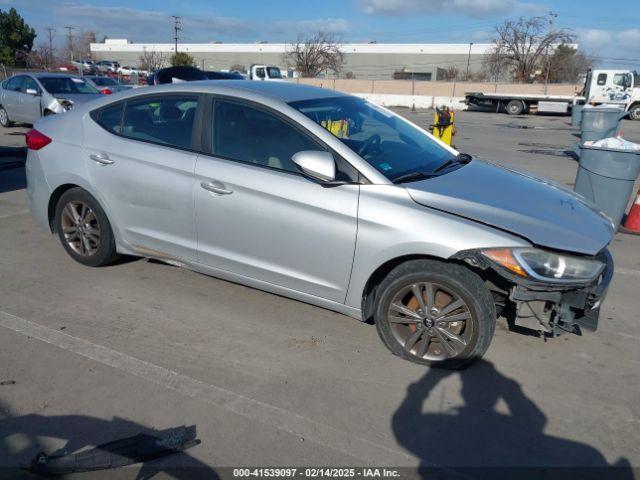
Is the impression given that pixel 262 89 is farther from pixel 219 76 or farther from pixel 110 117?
pixel 219 76

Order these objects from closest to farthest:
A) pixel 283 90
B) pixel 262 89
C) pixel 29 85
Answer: pixel 262 89, pixel 283 90, pixel 29 85

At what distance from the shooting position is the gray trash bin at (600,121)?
43.0 ft

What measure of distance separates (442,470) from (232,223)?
7.04ft

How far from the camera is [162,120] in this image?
4.27m

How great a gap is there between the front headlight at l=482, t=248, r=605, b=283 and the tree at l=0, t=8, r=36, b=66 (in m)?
65.9

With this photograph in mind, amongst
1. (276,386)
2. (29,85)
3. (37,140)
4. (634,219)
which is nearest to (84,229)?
(37,140)

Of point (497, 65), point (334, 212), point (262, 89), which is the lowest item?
point (334, 212)

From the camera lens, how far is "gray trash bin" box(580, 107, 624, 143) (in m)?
13.1

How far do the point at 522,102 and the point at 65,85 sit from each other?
91.5ft

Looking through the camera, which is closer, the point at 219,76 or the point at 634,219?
the point at 634,219

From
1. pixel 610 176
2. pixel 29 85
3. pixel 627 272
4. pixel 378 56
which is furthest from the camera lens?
pixel 378 56

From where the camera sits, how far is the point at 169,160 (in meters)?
4.09

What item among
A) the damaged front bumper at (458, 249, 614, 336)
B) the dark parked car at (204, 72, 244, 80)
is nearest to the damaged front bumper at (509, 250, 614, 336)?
the damaged front bumper at (458, 249, 614, 336)

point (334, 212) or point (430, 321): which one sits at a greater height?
point (334, 212)
